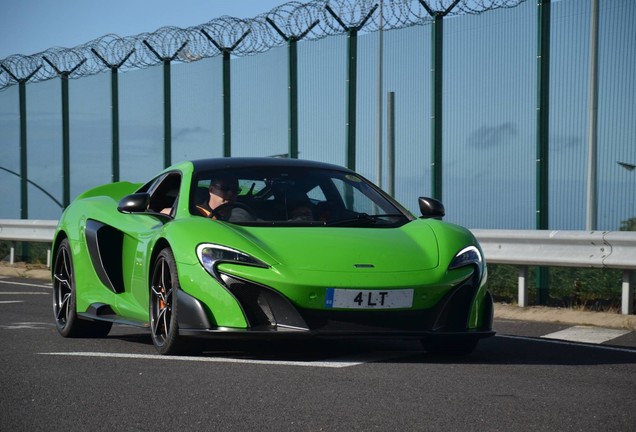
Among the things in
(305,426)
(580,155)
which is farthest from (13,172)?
(305,426)

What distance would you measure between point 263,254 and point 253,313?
0.36 metres

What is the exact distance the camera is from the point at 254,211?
8.22 metres

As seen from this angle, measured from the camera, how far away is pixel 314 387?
6129 millimetres

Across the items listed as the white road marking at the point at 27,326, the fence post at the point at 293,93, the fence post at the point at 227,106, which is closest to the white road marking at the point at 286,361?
the white road marking at the point at 27,326

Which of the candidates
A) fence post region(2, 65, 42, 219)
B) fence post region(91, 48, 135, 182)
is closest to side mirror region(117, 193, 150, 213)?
fence post region(91, 48, 135, 182)

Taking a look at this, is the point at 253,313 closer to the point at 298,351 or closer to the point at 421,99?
the point at 298,351

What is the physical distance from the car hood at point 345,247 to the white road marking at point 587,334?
2424 mm

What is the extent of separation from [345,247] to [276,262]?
498mm

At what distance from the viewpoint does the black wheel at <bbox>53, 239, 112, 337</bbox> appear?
9367 millimetres

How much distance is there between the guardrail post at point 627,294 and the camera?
447 inches

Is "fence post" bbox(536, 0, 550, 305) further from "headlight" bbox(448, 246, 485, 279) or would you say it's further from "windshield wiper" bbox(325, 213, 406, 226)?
"headlight" bbox(448, 246, 485, 279)

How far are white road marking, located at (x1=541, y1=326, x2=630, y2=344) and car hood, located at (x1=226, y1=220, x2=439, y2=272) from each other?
2.42m

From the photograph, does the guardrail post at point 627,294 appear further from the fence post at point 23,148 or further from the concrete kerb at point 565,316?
the fence post at point 23,148

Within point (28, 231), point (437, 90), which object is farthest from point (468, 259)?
point (28, 231)
